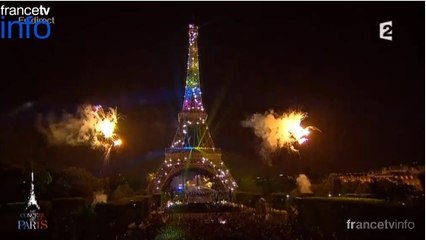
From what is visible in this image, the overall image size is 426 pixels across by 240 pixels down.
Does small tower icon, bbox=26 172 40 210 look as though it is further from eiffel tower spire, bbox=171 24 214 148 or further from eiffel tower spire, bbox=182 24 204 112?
eiffel tower spire, bbox=182 24 204 112

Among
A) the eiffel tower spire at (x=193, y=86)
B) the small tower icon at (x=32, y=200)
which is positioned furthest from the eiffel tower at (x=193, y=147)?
the small tower icon at (x=32, y=200)

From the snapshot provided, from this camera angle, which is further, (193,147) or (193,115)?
(193,115)

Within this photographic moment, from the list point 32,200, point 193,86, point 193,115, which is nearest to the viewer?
point 32,200

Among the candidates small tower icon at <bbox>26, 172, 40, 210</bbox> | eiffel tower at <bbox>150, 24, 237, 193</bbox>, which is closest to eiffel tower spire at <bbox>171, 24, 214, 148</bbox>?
eiffel tower at <bbox>150, 24, 237, 193</bbox>

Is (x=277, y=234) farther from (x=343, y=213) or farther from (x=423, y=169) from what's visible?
(x=423, y=169)

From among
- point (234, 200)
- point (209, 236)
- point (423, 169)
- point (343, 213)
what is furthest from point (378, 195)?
point (234, 200)

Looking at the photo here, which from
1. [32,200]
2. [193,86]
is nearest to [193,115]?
[193,86]

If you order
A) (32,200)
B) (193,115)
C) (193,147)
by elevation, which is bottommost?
(32,200)

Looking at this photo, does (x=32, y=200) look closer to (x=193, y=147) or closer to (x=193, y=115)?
(x=193, y=147)
